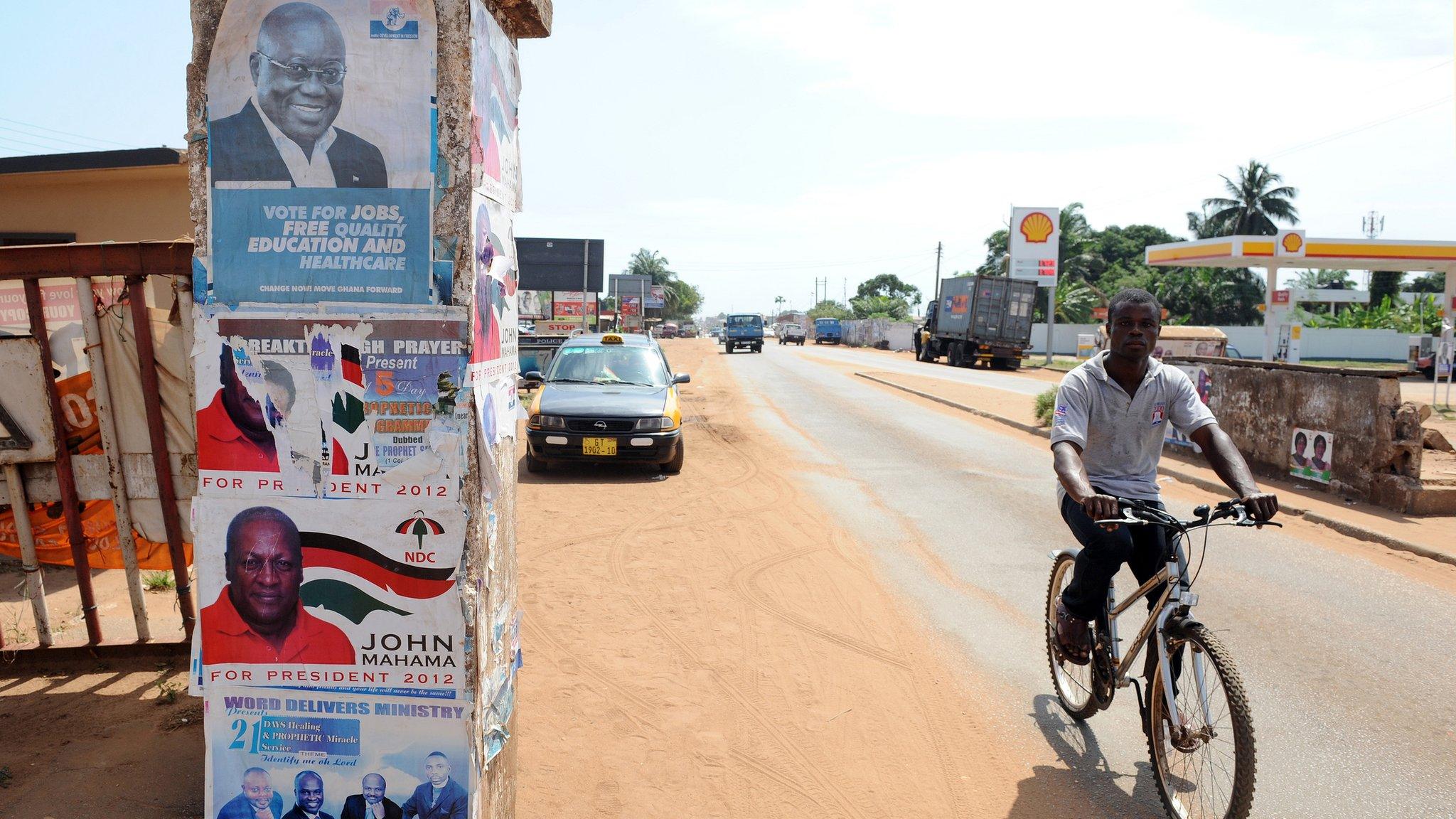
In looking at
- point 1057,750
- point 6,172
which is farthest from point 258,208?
point 6,172

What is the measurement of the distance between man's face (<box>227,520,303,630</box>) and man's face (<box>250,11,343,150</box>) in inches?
46.5

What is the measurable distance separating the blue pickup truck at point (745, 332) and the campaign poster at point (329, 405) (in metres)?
50.0

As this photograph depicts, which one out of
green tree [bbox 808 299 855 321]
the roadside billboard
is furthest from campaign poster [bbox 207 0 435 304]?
green tree [bbox 808 299 855 321]

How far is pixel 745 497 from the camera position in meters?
10.1

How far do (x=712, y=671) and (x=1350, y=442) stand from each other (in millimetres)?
8794

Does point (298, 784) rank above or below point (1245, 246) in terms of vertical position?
below

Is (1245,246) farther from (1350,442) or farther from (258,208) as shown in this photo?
(258,208)

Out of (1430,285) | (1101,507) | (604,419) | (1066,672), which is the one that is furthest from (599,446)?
(1430,285)

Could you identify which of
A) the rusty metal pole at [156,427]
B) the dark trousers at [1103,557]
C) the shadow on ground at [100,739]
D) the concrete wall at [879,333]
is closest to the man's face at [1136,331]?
the dark trousers at [1103,557]

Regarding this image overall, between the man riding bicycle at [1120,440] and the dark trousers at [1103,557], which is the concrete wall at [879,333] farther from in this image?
the dark trousers at [1103,557]

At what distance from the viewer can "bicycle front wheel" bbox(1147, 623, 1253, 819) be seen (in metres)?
3.28

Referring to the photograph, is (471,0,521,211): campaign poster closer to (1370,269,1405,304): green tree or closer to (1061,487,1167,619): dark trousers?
(1061,487,1167,619): dark trousers

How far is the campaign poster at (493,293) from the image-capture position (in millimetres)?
2875

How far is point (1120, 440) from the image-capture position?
413 cm
